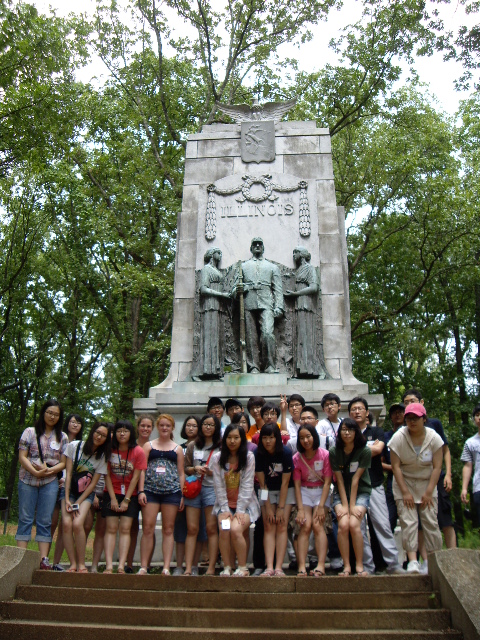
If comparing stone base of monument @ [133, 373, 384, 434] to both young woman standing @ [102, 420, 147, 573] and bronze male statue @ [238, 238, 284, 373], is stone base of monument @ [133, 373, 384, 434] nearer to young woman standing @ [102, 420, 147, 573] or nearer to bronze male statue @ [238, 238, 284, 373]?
bronze male statue @ [238, 238, 284, 373]

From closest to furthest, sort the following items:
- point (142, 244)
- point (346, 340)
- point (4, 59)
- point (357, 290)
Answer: point (346, 340), point (4, 59), point (142, 244), point (357, 290)

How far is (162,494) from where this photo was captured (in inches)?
257

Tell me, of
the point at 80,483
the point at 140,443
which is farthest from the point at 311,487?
the point at 80,483

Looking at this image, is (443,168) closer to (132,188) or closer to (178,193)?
(178,193)

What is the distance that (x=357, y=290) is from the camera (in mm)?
22141

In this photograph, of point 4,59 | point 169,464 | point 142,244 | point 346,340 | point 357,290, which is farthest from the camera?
point 357,290

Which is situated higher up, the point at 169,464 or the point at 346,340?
the point at 346,340

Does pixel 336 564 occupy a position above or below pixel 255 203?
below

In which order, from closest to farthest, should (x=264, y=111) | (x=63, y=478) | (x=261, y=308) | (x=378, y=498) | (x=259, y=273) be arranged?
(x=378, y=498), (x=63, y=478), (x=261, y=308), (x=259, y=273), (x=264, y=111)

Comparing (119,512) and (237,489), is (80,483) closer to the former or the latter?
(119,512)

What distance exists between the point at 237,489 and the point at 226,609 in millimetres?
1283

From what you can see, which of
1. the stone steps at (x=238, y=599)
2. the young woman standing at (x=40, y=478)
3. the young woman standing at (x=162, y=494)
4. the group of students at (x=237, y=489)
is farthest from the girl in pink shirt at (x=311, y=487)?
the young woman standing at (x=40, y=478)

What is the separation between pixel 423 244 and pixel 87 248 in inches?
393

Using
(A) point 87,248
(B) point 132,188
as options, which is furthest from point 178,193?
(A) point 87,248
